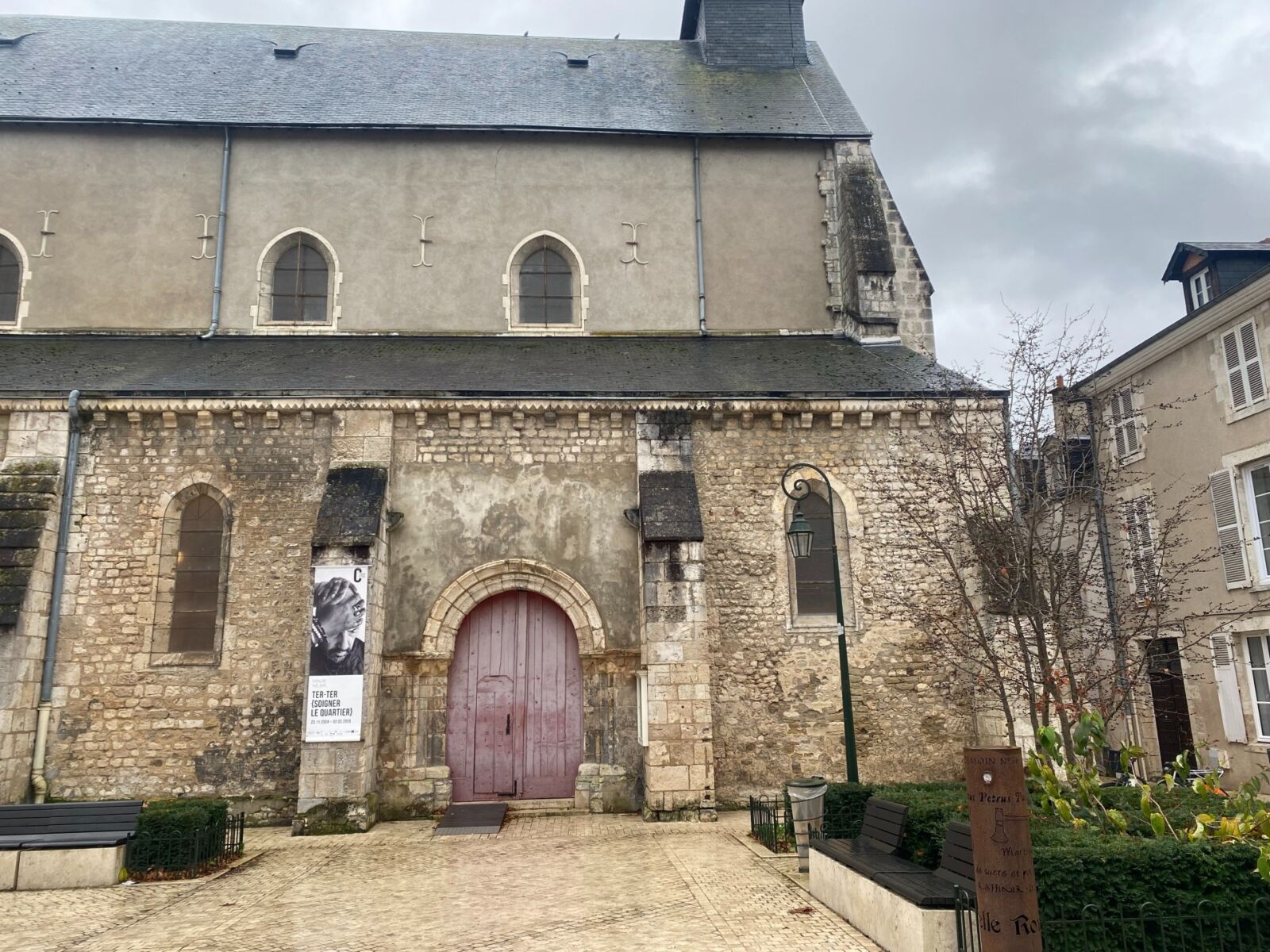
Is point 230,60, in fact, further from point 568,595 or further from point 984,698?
point 984,698

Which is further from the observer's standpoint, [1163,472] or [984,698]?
[1163,472]

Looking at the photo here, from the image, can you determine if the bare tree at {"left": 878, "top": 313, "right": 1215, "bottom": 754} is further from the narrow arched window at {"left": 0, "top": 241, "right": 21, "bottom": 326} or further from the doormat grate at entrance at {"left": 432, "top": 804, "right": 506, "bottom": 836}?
the narrow arched window at {"left": 0, "top": 241, "right": 21, "bottom": 326}

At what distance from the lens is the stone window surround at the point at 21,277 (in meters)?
13.7

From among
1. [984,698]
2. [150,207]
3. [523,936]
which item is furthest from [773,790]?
[150,207]

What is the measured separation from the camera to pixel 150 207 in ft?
46.4

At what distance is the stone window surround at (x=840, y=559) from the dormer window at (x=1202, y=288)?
8.85m

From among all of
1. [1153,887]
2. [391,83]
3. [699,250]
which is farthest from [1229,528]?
[391,83]

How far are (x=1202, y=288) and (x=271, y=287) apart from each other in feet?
52.0

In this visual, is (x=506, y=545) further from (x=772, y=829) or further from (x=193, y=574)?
(x=772, y=829)

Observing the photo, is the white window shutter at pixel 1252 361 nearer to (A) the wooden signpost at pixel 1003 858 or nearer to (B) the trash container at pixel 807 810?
(B) the trash container at pixel 807 810

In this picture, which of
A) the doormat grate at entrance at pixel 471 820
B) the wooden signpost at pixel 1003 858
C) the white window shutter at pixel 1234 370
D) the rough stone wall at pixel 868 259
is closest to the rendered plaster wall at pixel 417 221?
the rough stone wall at pixel 868 259

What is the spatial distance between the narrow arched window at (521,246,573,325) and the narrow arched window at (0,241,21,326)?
755 centimetres

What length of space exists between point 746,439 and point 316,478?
217 inches

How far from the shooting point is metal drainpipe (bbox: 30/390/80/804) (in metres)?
10.7
